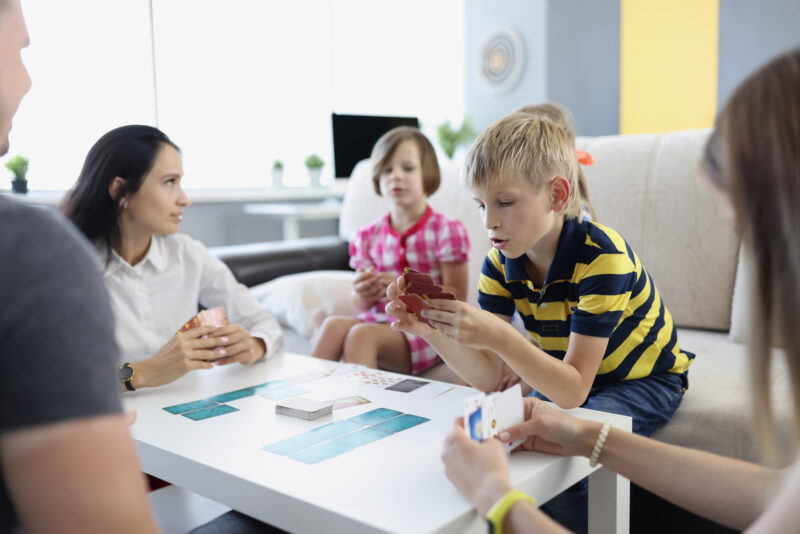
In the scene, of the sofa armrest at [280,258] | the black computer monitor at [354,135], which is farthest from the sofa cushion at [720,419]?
the black computer monitor at [354,135]

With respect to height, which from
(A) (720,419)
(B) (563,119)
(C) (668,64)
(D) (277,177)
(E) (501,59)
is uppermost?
(E) (501,59)

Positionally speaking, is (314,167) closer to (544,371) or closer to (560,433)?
(544,371)

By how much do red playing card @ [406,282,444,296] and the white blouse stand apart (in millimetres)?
626

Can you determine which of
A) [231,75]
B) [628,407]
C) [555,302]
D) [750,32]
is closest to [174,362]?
[555,302]

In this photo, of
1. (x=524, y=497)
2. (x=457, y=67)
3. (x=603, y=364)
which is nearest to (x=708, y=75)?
(x=457, y=67)

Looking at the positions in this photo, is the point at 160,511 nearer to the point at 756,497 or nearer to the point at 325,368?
the point at 325,368

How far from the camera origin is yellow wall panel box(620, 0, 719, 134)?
5111 mm

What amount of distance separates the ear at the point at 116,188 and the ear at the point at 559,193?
1.07m

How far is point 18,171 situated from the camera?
3.25 m

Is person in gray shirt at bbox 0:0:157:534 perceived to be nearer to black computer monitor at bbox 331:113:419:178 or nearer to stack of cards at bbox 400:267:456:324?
stack of cards at bbox 400:267:456:324

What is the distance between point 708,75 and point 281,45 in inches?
131

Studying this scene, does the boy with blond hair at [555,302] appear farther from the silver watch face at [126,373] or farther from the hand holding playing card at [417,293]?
the silver watch face at [126,373]

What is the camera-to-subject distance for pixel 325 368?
62.8 inches

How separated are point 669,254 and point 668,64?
12.4 feet
